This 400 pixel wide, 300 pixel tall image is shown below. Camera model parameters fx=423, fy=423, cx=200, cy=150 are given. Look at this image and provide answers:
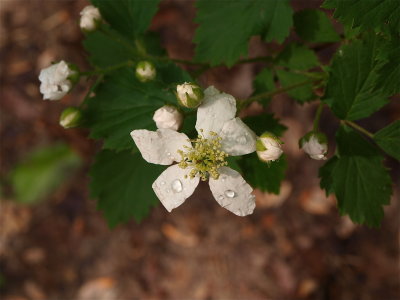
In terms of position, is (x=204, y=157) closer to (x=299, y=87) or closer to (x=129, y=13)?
(x=299, y=87)

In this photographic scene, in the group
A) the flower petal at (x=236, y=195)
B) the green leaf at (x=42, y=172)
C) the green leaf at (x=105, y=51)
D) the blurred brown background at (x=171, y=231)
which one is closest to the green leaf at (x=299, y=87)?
the flower petal at (x=236, y=195)

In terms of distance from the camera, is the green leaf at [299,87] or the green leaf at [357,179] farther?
the green leaf at [299,87]

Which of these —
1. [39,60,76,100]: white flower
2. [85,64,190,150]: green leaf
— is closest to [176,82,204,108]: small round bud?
[85,64,190,150]: green leaf

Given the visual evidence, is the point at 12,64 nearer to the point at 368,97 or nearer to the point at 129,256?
the point at 129,256

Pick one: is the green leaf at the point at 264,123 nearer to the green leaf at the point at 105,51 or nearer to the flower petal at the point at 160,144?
the flower petal at the point at 160,144

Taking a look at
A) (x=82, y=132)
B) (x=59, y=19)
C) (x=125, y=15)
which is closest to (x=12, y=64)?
(x=59, y=19)
